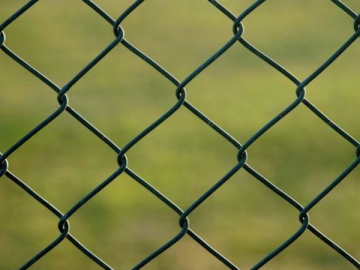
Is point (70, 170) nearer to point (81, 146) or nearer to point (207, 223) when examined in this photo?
point (81, 146)

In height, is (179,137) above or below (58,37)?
below

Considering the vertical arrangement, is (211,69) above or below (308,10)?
below

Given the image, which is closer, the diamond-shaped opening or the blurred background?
the blurred background

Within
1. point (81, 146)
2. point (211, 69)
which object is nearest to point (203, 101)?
point (211, 69)

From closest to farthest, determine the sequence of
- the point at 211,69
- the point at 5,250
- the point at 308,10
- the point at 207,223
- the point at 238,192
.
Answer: the point at 5,250, the point at 207,223, the point at 238,192, the point at 211,69, the point at 308,10

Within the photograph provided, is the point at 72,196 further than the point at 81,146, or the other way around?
the point at 81,146

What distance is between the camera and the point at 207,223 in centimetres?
472

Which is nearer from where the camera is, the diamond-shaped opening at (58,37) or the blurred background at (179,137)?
the blurred background at (179,137)

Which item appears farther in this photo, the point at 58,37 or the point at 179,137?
the point at 58,37

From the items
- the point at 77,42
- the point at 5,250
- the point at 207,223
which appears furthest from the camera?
the point at 77,42

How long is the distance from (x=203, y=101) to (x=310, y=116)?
0.79 m

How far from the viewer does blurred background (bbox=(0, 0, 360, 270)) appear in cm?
451

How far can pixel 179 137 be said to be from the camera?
5.86m

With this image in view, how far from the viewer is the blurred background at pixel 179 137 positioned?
4512mm
